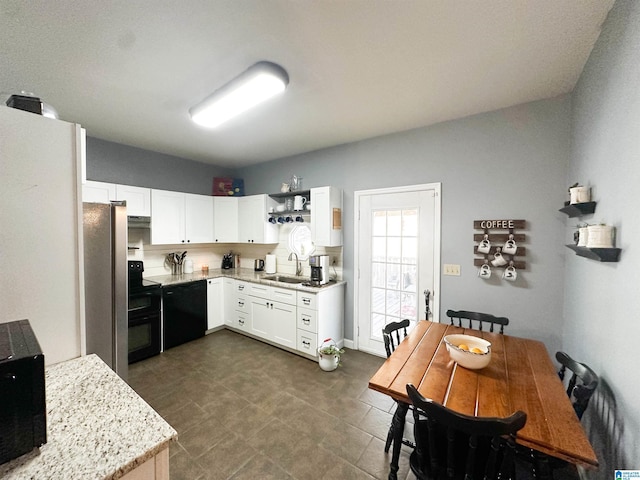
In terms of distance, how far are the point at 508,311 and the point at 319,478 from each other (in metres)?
2.14

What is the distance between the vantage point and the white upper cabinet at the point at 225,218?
4355 mm

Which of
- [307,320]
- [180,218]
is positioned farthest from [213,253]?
[307,320]

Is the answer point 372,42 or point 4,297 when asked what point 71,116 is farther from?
point 372,42

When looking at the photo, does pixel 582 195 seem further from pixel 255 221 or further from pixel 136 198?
pixel 136 198

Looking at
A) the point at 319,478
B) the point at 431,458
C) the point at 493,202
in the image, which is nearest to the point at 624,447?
the point at 431,458

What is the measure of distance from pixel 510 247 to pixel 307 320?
2.27 meters

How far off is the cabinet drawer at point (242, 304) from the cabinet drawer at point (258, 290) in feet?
0.45

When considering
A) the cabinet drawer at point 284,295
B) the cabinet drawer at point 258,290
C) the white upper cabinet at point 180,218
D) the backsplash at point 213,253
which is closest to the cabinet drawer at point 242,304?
the cabinet drawer at point 258,290

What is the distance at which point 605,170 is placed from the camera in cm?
143

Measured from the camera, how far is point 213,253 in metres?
4.64

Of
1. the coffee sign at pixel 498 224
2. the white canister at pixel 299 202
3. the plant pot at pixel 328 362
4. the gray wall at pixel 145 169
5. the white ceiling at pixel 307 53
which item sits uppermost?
the white ceiling at pixel 307 53

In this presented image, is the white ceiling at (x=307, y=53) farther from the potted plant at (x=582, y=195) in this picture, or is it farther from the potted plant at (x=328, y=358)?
the potted plant at (x=328, y=358)

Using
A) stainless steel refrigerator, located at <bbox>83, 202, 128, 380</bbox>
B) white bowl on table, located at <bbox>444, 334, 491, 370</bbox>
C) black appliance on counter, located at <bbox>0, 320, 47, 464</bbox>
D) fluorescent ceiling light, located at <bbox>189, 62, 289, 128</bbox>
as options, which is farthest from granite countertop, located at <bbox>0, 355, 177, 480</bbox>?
fluorescent ceiling light, located at <bbox>189, 62, 289, 128</bbox>

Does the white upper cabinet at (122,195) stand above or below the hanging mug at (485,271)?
above
